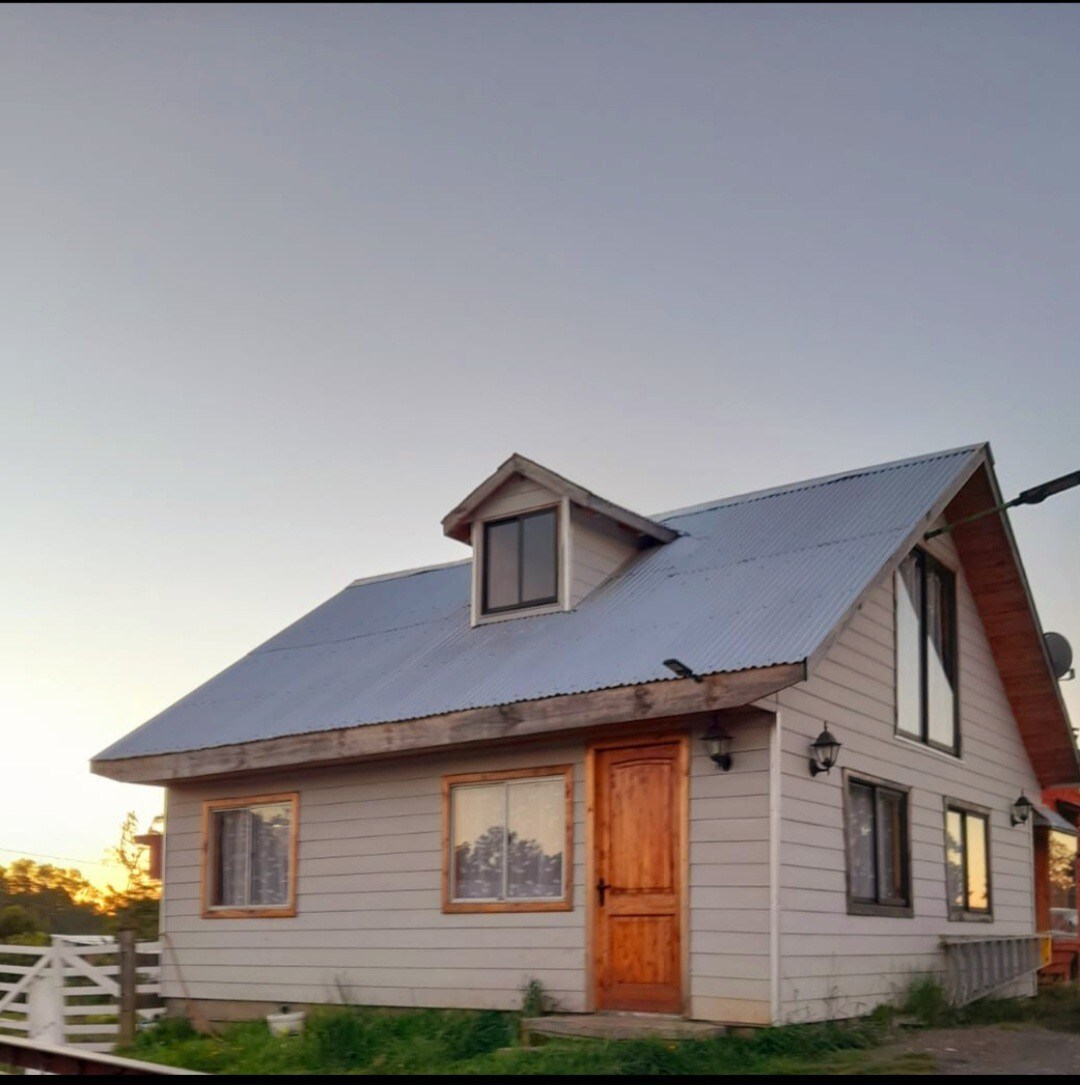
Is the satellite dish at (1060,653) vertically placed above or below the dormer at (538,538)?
below

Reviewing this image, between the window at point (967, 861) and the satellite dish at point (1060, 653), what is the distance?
3.14 meters

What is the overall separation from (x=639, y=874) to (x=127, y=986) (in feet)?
21.2

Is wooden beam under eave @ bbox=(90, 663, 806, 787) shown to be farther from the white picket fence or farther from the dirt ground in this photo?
the dirt ground

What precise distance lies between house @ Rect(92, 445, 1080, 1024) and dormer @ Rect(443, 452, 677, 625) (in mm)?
40

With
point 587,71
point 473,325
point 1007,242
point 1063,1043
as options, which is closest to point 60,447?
point 473,325

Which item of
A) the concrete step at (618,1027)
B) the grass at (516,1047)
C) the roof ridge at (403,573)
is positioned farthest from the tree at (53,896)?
the concrete step at (618,1027)

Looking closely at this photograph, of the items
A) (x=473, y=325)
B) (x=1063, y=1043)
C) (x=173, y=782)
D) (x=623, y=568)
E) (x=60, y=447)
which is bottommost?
(x=1063, y=1043)

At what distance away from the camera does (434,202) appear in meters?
17.5

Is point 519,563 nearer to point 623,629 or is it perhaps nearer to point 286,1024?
point 623,629

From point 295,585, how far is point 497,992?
9.59m

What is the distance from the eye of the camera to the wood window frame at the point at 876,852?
14.1 metres

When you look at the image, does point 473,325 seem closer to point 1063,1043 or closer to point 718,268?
point 718,268

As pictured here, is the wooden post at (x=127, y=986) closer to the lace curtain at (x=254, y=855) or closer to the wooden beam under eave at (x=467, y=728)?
the lace curtain at (x=254, y=855)

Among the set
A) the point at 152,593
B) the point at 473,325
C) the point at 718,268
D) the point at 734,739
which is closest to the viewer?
the point at 734,739
